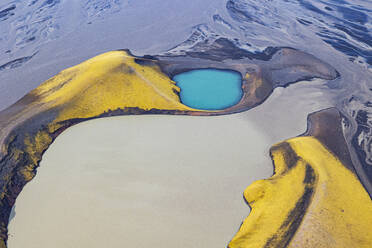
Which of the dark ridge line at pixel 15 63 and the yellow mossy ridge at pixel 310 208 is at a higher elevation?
the dark ridge line at pixel 15 63

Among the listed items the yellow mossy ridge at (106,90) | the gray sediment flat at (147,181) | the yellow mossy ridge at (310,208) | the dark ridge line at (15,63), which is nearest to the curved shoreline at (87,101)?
the yellow mossy ridge at (106,90)

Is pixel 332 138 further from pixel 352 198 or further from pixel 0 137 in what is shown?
pixel 0 137

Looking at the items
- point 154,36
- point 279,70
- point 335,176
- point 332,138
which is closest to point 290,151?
point 335,176

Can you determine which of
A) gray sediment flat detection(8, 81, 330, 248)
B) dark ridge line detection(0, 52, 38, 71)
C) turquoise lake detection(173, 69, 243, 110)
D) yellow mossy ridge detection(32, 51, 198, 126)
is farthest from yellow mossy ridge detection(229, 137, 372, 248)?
dark ridge line detection(0, 52, 38, 71)

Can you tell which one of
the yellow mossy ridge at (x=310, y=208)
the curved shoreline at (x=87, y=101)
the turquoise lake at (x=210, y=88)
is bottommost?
the yellow mossy ridge at (x=310, y=208)

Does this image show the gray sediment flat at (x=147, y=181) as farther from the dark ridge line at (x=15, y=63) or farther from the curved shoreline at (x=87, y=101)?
the dark ridge line at (x=15, y=63)

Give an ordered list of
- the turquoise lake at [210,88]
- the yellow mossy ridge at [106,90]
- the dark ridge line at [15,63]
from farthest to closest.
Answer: the dark ridge line at [15,63], the turquoise lake at [210,88], the yellow mossy ridge at [106,90]

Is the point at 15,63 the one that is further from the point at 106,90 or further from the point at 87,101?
the point at 106,90

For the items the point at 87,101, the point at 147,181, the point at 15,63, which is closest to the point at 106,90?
the point at 87,101
